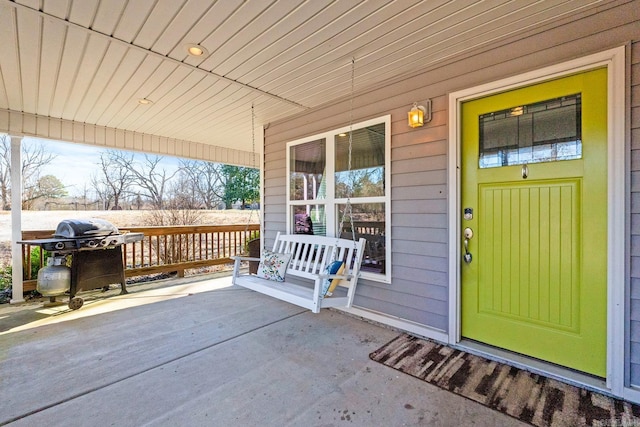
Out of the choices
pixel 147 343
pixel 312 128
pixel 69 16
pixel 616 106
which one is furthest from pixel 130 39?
pixel 616 106

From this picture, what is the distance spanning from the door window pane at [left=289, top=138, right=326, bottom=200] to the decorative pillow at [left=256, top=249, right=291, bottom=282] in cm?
91

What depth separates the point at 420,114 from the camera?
2.58 meters

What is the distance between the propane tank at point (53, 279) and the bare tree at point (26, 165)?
4875 mm

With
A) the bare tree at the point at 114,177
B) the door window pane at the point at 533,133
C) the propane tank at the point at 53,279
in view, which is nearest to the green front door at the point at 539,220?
the door window pane at the point at 533,133

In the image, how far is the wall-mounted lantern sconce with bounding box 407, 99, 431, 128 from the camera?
2.58 metres

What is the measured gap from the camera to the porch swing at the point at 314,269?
2.49m

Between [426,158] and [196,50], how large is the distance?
2161mm

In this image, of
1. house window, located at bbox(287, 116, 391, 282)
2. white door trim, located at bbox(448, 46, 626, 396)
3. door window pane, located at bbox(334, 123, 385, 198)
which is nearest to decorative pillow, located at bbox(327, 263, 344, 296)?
house window, located at bbox(287, 116, 391, 282)

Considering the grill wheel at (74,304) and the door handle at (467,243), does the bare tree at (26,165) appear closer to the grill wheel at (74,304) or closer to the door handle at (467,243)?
the grill wheel at (74,304)

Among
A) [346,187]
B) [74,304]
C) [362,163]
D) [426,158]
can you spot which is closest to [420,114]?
[426,158]

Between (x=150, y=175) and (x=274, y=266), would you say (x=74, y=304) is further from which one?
(x=150, y=175)

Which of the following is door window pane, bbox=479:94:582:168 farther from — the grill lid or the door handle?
the grill lid

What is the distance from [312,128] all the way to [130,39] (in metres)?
2.05

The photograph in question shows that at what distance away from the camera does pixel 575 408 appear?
167 centimetres
